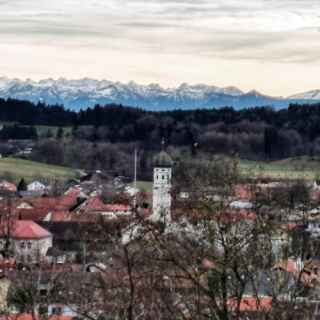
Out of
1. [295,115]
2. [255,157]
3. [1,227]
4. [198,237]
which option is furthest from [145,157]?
[198,237]

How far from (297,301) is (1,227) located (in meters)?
49.1

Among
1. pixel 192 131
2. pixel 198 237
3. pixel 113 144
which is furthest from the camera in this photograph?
pixel 192 131

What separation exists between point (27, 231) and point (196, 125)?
322 feet

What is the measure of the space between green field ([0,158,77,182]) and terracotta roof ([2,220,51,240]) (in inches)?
1886

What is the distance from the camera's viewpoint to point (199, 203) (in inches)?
417

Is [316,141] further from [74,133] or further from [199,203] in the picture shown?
[199,203]

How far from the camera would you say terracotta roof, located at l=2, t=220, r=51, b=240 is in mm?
Answer: 58281

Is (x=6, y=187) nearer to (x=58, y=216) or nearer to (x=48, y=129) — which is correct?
(x=58, y=216)

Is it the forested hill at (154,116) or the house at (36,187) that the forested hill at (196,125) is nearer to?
the forested hill at (154,116)

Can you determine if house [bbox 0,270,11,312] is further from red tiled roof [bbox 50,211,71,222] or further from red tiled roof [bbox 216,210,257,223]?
red tiled roof [bbox 50,211,71,222]

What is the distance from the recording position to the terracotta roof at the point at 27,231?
58281 mm

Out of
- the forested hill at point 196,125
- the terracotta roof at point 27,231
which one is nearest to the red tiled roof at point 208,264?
the terracotta roof at point 27,231

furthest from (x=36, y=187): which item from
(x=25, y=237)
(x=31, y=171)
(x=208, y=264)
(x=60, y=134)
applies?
(x=208, y=264)

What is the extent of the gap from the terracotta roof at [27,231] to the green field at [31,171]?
47.9m
